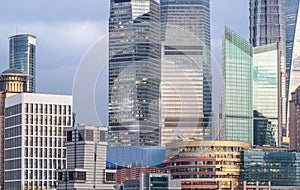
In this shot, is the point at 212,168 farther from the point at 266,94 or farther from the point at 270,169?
the point at 266,94

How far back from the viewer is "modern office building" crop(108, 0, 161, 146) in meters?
25.3

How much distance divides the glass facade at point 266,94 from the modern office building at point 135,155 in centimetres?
13376

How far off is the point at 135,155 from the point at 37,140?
3200 inches

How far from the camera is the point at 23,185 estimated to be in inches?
4144

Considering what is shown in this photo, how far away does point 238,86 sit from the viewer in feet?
511

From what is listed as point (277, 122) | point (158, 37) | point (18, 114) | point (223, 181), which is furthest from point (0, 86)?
point (158, 37)

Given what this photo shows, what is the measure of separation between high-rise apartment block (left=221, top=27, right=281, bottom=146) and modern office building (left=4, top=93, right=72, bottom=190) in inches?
1589

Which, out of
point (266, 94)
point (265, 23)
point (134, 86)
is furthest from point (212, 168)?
point (134, 86)

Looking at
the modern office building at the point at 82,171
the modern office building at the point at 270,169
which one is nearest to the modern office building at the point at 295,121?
the modern office building at the point at 270,169

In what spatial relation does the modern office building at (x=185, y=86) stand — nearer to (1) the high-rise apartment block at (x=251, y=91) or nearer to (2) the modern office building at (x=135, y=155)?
(2) the modern office building at (x=135, y=155)

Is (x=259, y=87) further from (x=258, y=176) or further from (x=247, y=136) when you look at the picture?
(x=258, y=176)

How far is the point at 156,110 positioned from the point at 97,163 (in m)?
70.1

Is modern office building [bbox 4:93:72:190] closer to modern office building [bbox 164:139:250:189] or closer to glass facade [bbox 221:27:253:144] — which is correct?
modern office building [bbox 164:139:250:189]

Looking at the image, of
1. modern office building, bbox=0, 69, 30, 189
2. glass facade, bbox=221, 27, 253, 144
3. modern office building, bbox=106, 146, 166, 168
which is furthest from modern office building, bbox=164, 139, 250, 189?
modern office building, bbox=106, 146, 166, 168
